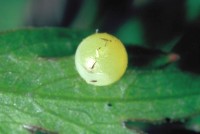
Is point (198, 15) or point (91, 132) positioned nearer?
point (91, 132)

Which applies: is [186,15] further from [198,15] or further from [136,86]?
[136,86]

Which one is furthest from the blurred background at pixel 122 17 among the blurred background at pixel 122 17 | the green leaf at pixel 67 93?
the green leaf at pixel 67 93

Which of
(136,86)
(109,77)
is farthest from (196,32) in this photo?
(109,77)

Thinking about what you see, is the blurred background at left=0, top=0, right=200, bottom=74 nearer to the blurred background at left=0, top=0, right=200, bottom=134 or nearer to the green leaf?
the blurred background at left=0, top=0, right=200, bottom=134

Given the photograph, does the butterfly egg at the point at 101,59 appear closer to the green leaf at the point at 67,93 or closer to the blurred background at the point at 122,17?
the green leaf at the point at 67,93

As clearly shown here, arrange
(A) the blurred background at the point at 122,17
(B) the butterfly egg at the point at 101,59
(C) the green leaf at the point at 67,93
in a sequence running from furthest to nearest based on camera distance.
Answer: (A) the blurred background at the point at 122,17 < (C) the green leaf at the point at 67,93 < (B) the butterfly egg at the point at 101,59

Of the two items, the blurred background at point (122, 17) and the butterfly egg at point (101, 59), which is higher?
the butterfly egg at point (101, 59)

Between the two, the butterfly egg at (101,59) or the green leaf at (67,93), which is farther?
the green leaf at (67,93)

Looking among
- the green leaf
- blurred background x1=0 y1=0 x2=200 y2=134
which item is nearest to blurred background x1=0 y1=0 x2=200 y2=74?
blurred background x1=0 y1=0 x2=200 y2=134
